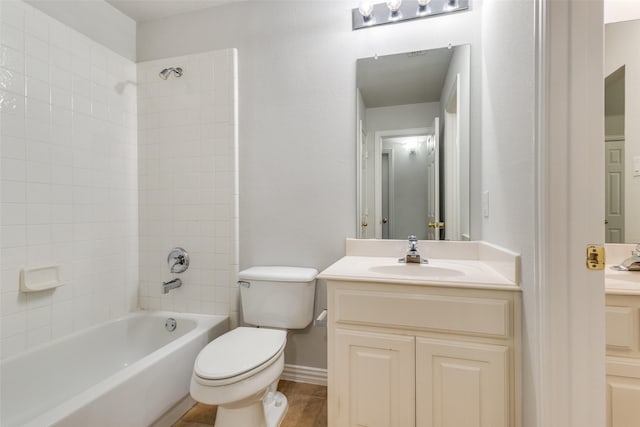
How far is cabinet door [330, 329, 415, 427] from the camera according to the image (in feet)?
3.70

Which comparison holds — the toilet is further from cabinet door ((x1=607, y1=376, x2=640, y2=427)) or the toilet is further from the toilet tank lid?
cabinet door ((x1=607, y1=376, x2=640, y2=427))

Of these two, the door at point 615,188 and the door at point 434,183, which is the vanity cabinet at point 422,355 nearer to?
the door at point 434,183

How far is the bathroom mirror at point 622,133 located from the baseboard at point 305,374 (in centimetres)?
164

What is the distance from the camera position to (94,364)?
1705 millimetres

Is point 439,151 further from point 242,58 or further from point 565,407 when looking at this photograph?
point 242,58

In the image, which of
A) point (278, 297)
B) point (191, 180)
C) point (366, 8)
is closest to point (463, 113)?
point (366, 8)

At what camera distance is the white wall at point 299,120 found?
174cm

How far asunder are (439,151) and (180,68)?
5.77 feet

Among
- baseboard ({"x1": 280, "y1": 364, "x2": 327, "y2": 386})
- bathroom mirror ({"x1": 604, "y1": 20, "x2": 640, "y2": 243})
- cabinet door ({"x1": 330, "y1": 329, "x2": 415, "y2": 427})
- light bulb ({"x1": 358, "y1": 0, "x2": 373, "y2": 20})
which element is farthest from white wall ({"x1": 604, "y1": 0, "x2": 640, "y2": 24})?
baseboard ({"x1": 280, "y1": 364, "x2": 327, "y2": 386})

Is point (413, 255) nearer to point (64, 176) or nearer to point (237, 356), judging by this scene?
point (237, 356)

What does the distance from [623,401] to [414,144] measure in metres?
1.32

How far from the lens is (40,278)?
1.51m

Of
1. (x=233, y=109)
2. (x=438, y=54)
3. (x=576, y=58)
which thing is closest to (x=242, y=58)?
(x=233, y=109)

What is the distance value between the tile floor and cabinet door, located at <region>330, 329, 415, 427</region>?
0.38 meters
